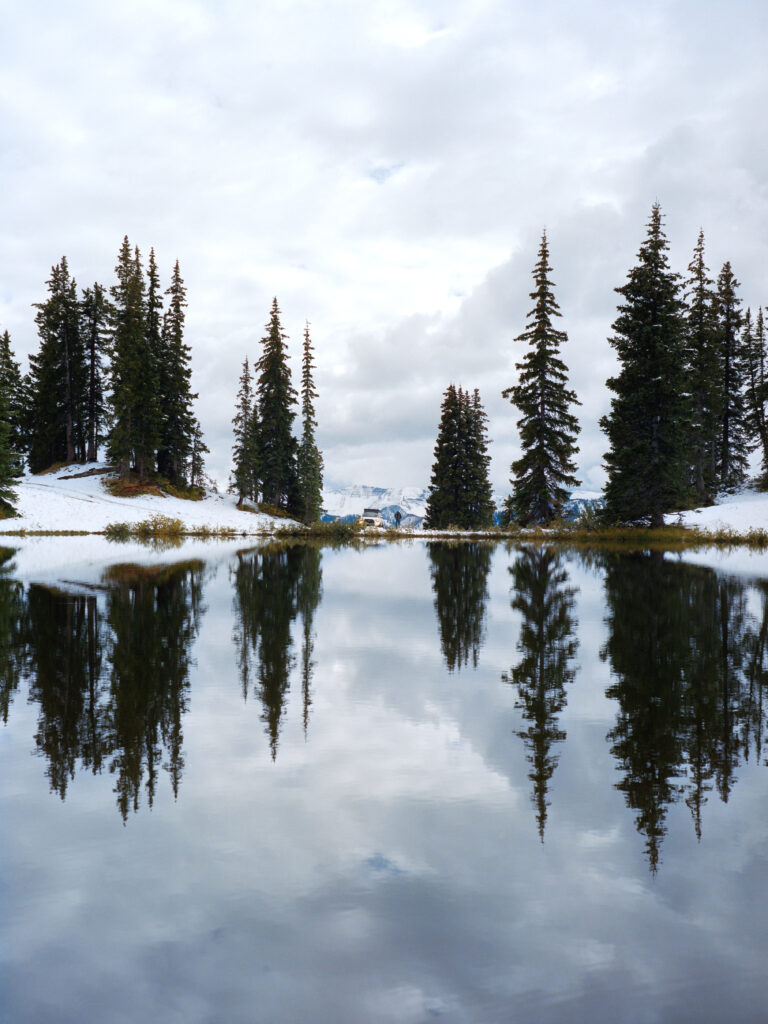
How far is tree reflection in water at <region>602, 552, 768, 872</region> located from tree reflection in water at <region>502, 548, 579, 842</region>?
21.5 inches

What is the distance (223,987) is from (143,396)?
57.7 metres

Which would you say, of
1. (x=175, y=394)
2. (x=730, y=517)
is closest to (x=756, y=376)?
(x=730, y=517)

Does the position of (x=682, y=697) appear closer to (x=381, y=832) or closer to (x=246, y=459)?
(x=381, y=832)

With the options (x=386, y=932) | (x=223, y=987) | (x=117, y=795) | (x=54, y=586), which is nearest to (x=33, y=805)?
(x=117, y=795)

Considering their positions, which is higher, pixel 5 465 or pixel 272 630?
pixel 5 465

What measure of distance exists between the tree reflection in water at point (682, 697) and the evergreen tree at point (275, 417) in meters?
50.3

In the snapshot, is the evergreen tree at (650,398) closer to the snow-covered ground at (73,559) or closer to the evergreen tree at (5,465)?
the snow-covered ground at (73,559)

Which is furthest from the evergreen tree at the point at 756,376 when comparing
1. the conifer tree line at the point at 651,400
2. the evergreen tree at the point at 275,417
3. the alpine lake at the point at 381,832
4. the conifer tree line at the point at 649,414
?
the alpine lake at the point at 381,832

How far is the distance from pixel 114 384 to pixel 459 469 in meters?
31.3

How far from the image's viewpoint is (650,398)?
41781 millimetres

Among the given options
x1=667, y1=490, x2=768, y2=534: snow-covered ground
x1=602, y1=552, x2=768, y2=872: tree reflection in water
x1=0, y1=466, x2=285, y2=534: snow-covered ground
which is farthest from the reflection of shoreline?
x1=667, y1=490, x2=768, y2=534: snow-covered ground

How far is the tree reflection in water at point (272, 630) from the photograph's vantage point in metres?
7.45

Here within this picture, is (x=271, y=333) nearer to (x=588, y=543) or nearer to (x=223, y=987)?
(x=588, y=543)

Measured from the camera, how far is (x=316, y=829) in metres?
4.35
